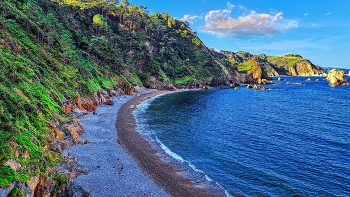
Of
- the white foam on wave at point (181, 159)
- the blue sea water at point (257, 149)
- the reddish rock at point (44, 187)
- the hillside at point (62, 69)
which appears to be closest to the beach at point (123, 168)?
the white foam on wave at point (181, 159)

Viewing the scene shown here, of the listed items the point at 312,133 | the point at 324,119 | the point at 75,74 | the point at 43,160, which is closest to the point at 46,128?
the point at 43,160

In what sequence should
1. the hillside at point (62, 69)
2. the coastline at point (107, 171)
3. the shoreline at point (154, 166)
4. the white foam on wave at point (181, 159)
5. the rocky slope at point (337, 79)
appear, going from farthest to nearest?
the rocky slope at point (337, 79), the white foam on wave at point (181, 159), the shoreline at point (154, 166), the coastline at point (107, 171), the hillside at point (62, 69)

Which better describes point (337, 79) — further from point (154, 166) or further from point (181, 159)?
point (154, 166)

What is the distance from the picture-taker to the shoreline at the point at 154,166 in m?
27.2

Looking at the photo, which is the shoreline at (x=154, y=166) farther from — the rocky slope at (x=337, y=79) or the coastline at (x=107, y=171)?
the rocky slope at (x=337, y=79)

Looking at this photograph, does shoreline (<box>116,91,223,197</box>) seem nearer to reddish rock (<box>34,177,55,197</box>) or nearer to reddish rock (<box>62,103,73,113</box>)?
reddish rock (<box>62,103,73,113</box>)

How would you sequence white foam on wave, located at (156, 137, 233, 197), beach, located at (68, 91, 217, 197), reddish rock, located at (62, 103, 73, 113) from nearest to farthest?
beach, located at (68, 91, 217, 197)
white foam on wave, located at (156, 137, 233, 197)
reddish rock, located at (62, 103, 73, 113)

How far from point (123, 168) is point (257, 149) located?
22.7 metres

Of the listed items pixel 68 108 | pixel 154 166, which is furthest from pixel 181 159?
pixel 68 108

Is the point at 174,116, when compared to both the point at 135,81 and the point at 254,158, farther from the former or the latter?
the point at 135,81

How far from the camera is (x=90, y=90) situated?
227ft

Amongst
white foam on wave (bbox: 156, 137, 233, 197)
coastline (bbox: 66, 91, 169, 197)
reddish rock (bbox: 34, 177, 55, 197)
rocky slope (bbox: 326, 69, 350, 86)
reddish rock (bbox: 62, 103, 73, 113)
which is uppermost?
rocky slope (bbox: 326, 69, 350, 86)

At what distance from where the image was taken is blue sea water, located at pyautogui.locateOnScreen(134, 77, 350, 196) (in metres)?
29.0

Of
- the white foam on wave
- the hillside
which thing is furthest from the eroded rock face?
the white foam on wave
